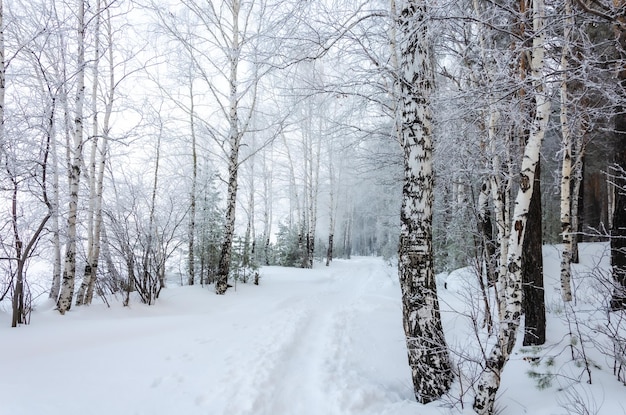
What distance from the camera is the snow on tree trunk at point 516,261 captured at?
2.80 metres

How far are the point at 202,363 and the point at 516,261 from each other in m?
3.65

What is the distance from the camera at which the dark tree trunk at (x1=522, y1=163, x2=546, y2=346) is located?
14.5ft

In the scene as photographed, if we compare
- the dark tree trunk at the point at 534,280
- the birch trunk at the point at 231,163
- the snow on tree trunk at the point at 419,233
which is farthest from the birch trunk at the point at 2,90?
the dark tree trunk at the point at 534,280

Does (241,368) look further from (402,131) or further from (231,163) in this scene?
(231,163)

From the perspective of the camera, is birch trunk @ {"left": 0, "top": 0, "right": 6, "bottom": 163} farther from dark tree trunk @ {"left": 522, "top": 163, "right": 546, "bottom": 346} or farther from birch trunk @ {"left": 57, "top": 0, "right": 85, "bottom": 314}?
dark tree trunk @ {"left": 522, "top": 163, "right": 546, "bottom": 346}

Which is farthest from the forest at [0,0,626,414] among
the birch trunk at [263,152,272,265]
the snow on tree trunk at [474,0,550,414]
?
the birch trunk at [263,152,272,265]

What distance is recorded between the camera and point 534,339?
441 centimetres

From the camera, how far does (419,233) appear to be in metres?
3.49

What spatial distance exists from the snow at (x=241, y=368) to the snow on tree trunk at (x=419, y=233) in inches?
11.4

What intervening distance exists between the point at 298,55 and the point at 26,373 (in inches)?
179

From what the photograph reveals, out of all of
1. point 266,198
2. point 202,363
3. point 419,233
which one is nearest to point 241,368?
point 202,363

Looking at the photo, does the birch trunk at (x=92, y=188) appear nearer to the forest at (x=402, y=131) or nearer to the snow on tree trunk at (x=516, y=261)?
the forest at (x=402, y=131)

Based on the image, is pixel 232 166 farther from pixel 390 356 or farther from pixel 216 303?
pixel 390 356

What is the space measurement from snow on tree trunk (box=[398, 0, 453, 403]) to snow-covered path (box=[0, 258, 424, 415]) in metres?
0.47
